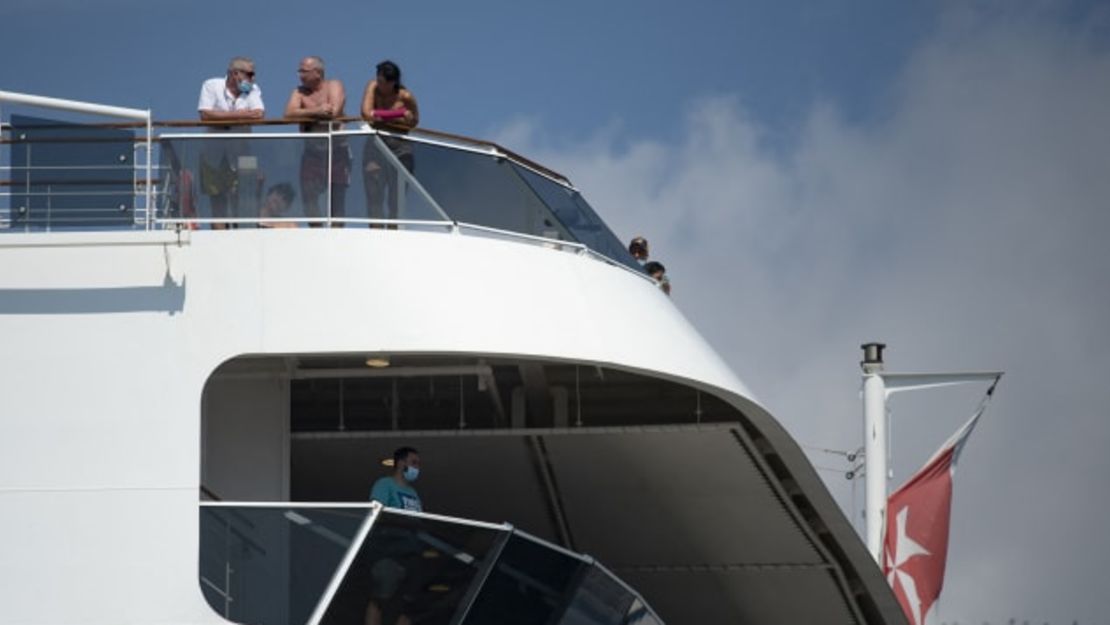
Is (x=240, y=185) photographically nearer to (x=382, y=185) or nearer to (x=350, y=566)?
(x=382, y=185)

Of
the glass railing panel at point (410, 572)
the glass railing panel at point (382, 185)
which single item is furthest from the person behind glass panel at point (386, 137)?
the glass railing panel at point (410, 572)

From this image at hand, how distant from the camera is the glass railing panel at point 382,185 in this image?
16281 millimetres

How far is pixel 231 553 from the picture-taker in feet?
48.8

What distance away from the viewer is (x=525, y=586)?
15.9 m

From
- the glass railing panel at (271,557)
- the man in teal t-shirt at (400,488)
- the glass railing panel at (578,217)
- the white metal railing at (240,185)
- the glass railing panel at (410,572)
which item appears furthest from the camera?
the glass railing panel at (578,217)

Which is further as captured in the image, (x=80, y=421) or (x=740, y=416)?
(x=740, y=416)

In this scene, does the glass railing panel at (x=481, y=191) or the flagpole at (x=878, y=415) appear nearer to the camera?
the glass railing panel at (x=481, y=191)

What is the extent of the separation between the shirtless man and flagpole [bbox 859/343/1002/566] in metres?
10.4

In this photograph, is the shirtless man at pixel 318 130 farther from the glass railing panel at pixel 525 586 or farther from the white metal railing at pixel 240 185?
the glass railing panel at pixel 525 586

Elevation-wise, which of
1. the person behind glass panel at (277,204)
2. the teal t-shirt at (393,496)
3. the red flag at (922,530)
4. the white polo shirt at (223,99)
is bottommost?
the red flag at (922,530)

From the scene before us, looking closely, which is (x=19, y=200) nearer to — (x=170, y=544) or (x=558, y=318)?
(x=170, y=544)

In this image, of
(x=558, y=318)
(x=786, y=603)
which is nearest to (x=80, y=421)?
(x=558, y=318)

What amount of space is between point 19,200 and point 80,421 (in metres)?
1.83

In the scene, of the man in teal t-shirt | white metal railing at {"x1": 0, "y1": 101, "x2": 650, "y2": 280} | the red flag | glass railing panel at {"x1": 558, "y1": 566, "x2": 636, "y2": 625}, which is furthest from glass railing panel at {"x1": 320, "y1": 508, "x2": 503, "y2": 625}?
the red flag
